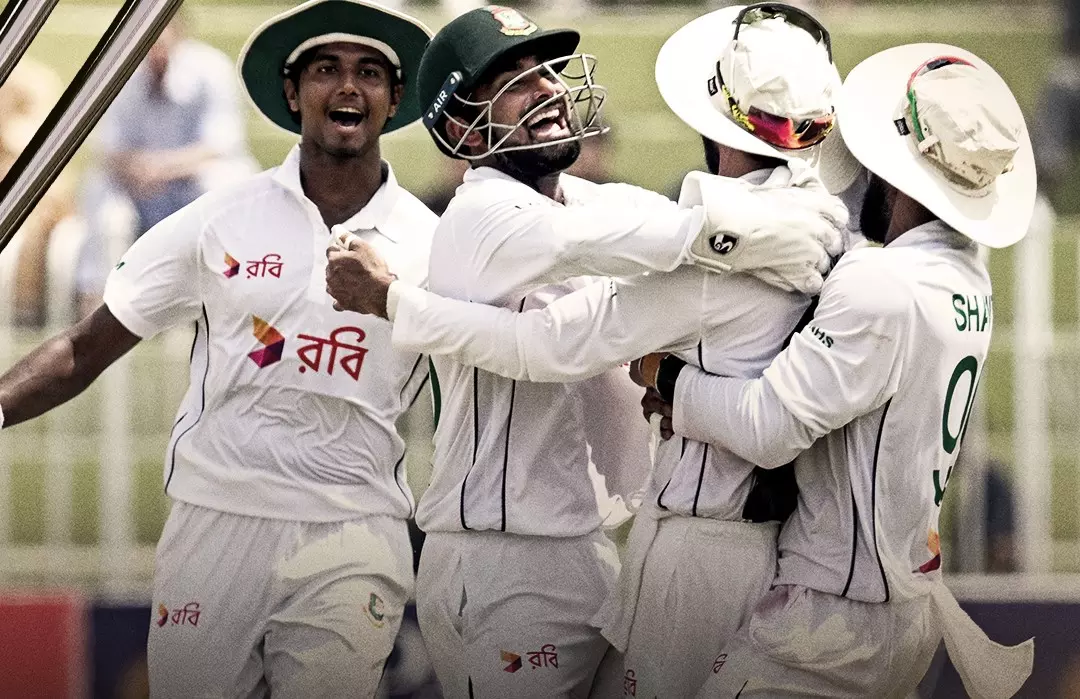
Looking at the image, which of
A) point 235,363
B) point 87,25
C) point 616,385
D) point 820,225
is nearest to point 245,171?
point 87,25

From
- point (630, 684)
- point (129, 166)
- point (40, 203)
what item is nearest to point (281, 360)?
point (630, 684)

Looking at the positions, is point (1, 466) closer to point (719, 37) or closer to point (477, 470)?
point (477, 470)

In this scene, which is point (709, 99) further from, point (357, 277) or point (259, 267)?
point (259, 267)

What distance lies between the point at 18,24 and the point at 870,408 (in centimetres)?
124

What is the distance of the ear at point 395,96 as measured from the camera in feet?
8.12

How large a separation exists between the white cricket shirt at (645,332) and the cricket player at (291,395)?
1.03 feet

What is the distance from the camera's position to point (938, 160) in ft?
6.88

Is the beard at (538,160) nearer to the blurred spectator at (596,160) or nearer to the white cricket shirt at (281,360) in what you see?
the white cricket shirt at (281,360)

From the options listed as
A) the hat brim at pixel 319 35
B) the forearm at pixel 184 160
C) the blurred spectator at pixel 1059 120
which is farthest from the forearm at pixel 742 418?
the blurred spectator at pixel 1059 120

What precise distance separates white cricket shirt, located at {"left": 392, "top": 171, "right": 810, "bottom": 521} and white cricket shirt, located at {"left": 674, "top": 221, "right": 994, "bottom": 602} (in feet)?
0.18

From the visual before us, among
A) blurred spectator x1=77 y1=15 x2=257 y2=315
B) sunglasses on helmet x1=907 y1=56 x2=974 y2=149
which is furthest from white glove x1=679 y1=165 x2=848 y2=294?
blurred spectator x1=77 y1=15 x2=257 y2=315

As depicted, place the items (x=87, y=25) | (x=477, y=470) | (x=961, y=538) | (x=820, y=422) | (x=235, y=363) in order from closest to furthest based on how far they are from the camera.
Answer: (x=820, y=422) → (x=477, y=470) → (x=235, y=363) → (x=961, y=538) → (x=87, y=25)

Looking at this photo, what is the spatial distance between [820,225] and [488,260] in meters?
0.43

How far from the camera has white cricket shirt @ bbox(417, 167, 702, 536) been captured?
6.76 feet
